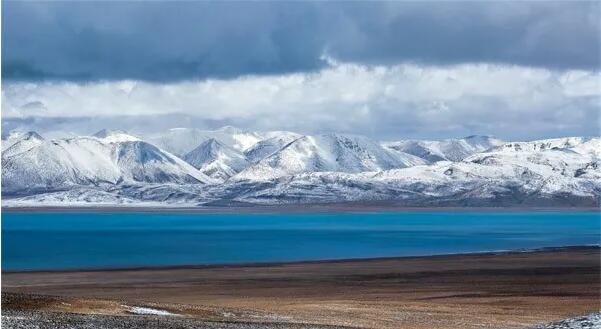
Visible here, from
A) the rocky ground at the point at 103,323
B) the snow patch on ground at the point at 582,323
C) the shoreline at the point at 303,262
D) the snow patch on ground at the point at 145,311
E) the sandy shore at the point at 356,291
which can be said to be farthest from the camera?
the shoreline at the point at 303,262

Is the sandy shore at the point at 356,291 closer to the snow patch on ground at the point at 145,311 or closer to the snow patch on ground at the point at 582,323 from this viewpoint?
the snow patch on ground at the point at 145,311

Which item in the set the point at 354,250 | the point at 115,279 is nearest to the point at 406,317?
the point at 115,279

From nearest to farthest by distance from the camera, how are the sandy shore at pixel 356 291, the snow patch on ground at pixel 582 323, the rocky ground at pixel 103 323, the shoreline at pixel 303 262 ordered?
the snow patch on ground at pixel 582 323 → the rocky ground at pixel 103 323 → the sandy shore at pixel 356 291 → the shoreline at pixel 303 262

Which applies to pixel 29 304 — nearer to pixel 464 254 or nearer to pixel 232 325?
pixel 232 325

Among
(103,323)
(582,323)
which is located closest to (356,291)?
(103,323)

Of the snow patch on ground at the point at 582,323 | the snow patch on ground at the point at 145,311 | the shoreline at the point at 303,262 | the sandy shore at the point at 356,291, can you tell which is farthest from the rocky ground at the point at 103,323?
the shoreline at the point at 303,262

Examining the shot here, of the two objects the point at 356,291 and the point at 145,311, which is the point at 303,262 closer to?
the point at 356,291

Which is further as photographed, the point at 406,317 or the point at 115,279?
the point at 115,279

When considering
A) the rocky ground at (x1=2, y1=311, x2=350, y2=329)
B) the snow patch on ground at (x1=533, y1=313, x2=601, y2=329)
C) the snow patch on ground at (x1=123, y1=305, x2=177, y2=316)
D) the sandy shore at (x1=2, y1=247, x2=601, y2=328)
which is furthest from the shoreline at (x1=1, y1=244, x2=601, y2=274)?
the snow patch on ground at (x1=533, y1=313, x2=601, y2=329)

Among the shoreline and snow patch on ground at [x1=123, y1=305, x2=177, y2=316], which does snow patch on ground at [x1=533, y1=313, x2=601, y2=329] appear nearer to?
snow patch on ground at [x1=123, y1=305, x2=177, y2=316]
